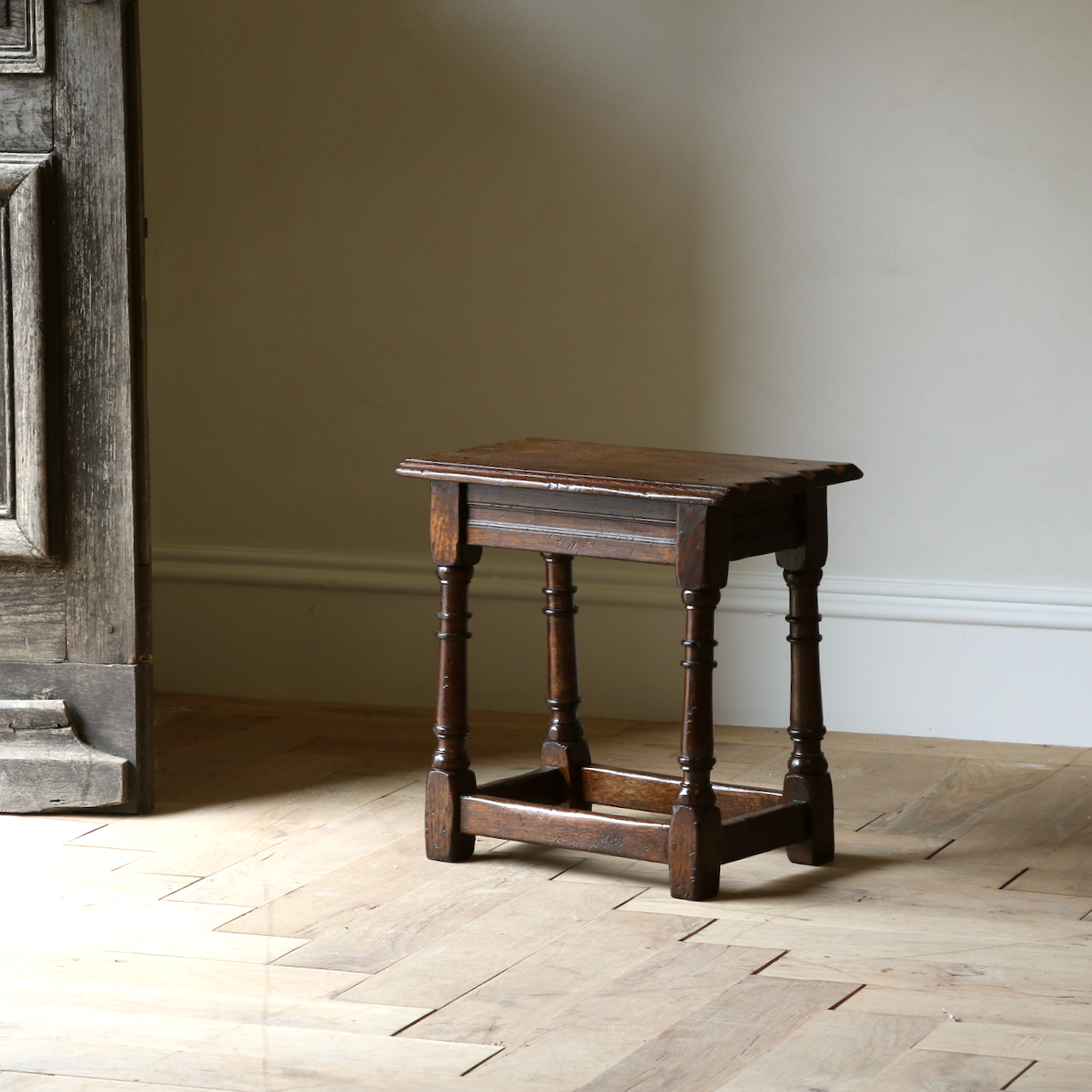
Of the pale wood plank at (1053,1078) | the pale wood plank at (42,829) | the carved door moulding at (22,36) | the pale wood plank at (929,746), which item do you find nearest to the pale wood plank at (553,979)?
the pale wood plank at (1053,1078)

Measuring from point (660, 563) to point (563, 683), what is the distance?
13.7 inches

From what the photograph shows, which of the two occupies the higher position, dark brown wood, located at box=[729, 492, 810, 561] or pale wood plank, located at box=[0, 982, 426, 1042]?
dark brown wood, located at box=[729, 492, 810, 561]

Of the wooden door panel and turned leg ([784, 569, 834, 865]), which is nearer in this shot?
turned leg ([784, 569, 834, 865])

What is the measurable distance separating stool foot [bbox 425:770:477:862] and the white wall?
85cm

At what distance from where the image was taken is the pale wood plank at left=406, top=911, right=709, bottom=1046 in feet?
5.55

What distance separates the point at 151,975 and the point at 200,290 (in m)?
1.64

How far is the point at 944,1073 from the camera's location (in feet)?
5.21

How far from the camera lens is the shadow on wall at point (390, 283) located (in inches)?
118

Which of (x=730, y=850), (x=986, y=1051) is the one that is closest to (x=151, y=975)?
(x=730, y=850)

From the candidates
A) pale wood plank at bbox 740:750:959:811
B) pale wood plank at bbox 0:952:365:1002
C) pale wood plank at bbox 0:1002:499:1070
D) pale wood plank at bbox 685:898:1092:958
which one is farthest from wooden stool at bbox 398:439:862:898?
pale wood plank at bbox 0:1002:499:1070

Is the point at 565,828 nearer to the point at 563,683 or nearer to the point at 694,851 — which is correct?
the point at 694,851

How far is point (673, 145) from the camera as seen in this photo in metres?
2.96

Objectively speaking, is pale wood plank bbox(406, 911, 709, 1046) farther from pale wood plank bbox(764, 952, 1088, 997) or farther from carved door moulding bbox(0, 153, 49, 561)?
carved door moulding bbox(0, 153, 49, 561)

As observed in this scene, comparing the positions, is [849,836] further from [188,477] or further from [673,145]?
[188,477]
